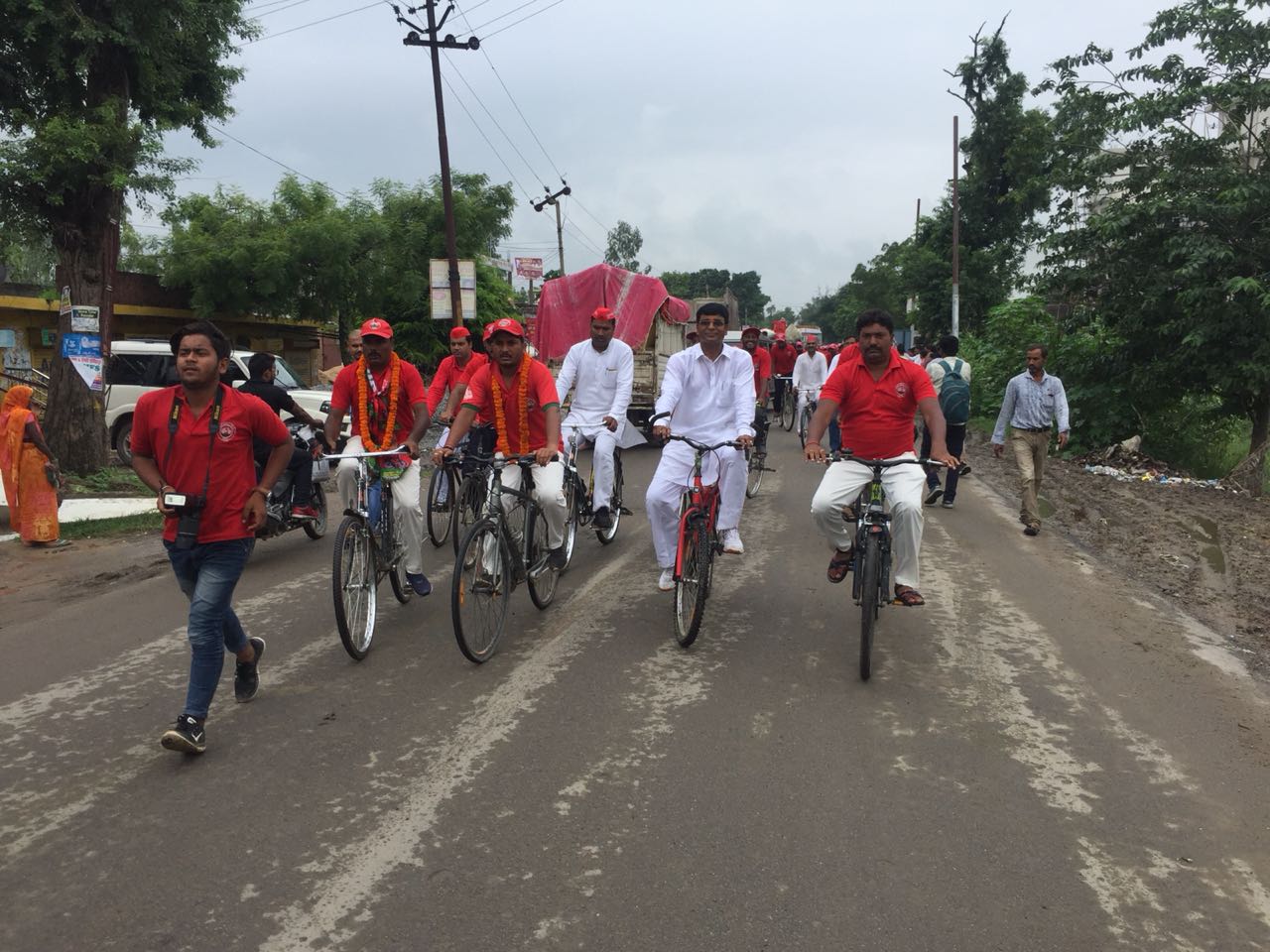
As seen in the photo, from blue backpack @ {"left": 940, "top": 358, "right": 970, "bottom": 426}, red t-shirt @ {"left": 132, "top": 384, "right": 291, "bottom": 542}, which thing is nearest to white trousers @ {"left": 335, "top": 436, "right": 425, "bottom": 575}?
red t-shirt @ {"left": 132, "top": 384, "right": 291, "bottom": 542}

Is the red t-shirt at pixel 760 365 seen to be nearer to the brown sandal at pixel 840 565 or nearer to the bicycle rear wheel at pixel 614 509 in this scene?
the bicycle rear wheel at pixel 614 509

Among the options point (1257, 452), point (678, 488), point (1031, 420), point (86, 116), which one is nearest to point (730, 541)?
point (678, 488)

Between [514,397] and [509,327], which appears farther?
[514,397]

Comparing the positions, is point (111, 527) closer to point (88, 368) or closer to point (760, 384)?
point (88, 368)

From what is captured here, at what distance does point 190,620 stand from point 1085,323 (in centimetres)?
1641

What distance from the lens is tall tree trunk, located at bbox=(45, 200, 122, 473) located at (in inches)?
492

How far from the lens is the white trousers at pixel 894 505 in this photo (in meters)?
5.74

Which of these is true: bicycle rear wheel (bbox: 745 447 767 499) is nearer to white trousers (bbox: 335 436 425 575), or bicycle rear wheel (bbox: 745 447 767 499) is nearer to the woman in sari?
white trousers (bbox: 335 436 425 575)

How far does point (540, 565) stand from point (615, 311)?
12274 millimetres

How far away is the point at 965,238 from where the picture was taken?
40.3 meters

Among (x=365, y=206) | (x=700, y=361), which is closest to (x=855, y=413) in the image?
(x=700, y=361)

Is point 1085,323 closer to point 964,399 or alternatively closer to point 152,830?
point 964,399

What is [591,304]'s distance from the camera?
1811 centimetres

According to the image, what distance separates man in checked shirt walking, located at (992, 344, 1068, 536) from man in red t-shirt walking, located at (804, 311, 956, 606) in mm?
4262
